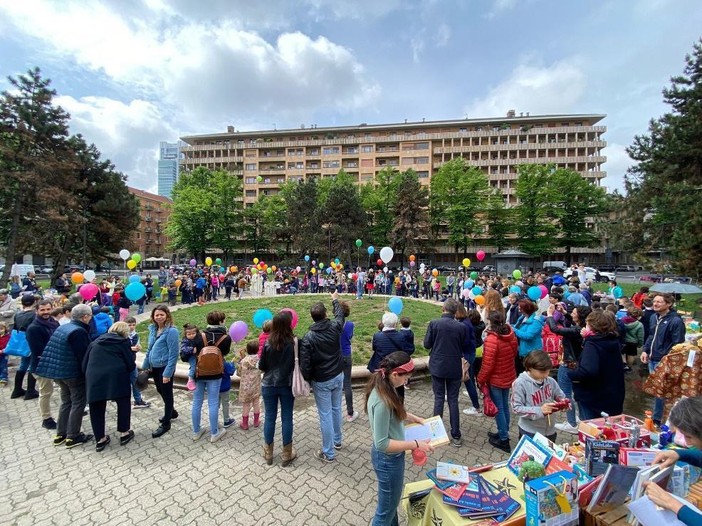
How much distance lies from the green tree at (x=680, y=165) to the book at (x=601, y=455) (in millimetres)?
13615

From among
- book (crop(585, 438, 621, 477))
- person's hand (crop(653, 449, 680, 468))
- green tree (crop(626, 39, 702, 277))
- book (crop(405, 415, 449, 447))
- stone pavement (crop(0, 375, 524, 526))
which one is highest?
green tree (crop(626, 39, 702, 277))

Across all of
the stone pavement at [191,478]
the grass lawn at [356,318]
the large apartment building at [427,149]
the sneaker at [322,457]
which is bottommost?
the stone pavement at [191,478]

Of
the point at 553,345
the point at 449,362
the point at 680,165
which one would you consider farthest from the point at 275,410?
the point at 680,165

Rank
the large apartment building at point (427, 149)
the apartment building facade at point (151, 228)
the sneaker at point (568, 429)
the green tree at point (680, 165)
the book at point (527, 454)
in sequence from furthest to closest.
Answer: the apartment building facade at point (151, 228), the large apartment building at point (427, 149), the green tree at point (680, 165), the sneaker at point (568, 429), the book at point (527, 454)

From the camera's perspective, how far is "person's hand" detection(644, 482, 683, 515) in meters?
1.67

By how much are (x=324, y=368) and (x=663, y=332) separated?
5.35 meters

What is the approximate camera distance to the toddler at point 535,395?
10.5ft

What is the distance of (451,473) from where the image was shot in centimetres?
240

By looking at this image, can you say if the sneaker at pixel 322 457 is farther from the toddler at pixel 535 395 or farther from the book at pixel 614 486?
the book at pixel 614 486

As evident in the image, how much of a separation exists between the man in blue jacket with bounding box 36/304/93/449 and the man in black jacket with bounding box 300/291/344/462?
316cm

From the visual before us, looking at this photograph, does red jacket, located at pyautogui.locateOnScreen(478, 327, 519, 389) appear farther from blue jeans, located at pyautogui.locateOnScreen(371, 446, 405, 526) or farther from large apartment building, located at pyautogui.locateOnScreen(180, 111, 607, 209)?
large apartment building, located at pyautogui.locateOnScreen(180, 111, 607, 209)

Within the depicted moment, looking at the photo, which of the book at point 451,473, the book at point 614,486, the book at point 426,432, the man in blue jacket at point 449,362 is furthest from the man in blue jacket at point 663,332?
the book at point 426,432

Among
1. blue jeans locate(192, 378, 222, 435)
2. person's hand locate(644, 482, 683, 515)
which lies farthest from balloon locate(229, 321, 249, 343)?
person's hand locate(644, 482, 683, 515)

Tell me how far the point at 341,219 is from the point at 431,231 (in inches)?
497
